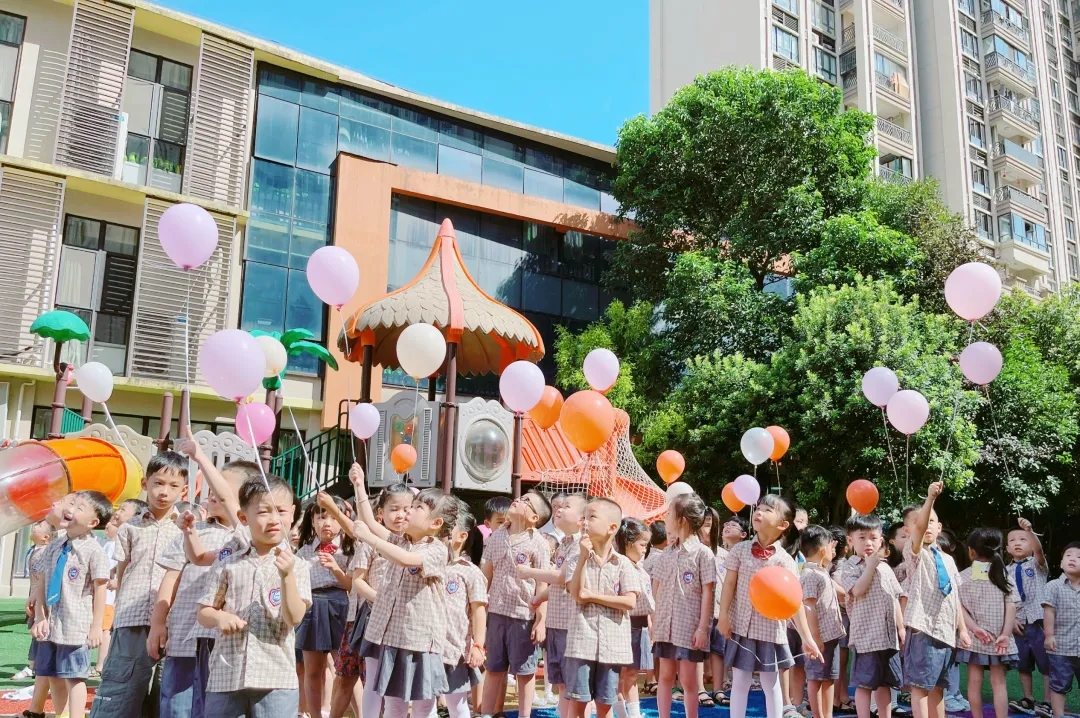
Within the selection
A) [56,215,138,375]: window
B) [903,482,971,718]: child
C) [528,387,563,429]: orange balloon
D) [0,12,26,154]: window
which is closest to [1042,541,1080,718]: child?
[903,482,971,718]: child

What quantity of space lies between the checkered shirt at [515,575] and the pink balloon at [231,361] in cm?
201

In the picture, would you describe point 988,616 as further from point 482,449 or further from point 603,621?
point 482,449

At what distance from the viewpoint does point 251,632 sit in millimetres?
3377

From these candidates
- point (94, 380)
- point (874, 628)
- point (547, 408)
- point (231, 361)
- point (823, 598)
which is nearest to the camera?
point (231, 361)

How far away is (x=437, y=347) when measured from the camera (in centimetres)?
817

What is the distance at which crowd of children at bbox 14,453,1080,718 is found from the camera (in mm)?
3592

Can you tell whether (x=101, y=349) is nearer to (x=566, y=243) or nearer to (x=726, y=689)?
(x=566, y=243)

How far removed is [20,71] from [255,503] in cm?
1408

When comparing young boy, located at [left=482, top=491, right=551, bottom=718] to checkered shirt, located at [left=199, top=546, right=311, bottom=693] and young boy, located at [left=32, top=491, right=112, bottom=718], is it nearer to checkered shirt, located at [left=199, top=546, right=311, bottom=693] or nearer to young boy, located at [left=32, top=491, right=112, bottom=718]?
young boy, located at [left=32, top=491, right=112, bottom=718]

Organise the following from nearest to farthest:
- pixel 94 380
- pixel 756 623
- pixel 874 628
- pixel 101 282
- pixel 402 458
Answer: pixel 756 623
pixel 874 628
pixel 94 380
pixel 402 458
pixel 101 282

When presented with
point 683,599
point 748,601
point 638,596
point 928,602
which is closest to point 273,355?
point 683,599

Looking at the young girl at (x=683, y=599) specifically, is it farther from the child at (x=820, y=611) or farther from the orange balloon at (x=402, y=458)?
the orange balloon at (x=402, y=458)

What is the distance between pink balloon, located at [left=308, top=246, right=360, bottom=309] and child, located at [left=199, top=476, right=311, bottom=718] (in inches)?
121

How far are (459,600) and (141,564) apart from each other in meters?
1.65
